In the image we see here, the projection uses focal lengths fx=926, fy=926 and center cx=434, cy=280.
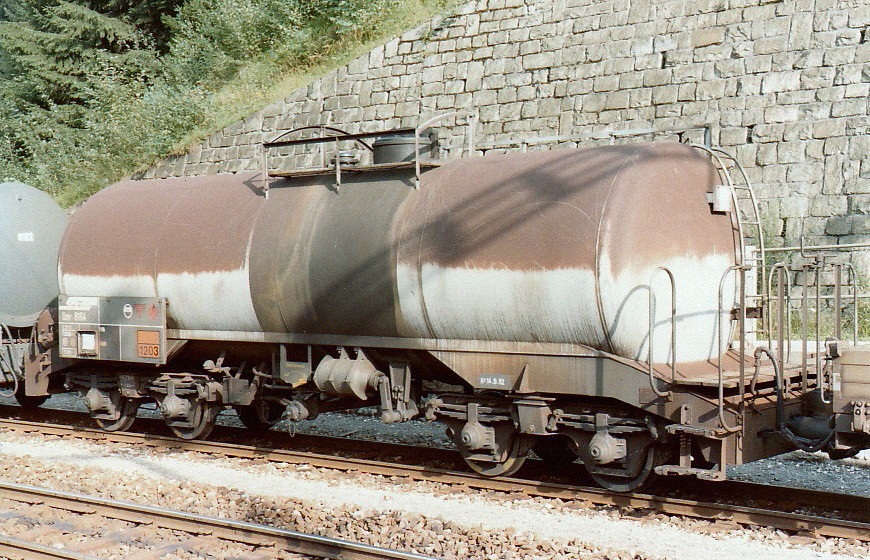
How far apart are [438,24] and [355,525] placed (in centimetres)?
1491

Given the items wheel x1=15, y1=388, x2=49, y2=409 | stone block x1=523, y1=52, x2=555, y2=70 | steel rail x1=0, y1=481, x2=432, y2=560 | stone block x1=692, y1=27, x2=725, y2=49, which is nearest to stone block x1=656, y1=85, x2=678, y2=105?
stone block x1=692, y1=27, x2=725, y2=49

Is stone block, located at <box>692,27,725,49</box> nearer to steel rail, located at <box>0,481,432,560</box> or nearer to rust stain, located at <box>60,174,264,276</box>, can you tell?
rust stain, located at <box>60,174,264,276</box>

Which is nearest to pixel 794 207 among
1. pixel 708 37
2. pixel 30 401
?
pixel 708 37

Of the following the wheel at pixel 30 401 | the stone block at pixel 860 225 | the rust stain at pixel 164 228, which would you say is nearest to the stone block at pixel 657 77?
the stone block at pixel 860 225

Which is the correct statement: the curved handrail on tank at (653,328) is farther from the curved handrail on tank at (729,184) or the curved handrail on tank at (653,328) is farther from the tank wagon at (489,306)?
the curved handrail on tank at (729,184)

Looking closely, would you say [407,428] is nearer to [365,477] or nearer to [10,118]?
[365,477]

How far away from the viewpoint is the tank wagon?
771cm

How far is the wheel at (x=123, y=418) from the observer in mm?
11773

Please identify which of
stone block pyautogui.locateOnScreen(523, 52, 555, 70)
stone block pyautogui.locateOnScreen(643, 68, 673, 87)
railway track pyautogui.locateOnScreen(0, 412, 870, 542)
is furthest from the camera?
stone block pyautogui.locateOnScreen(523, 52, 555, 70)

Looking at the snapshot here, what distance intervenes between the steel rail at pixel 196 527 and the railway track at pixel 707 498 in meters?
2.41

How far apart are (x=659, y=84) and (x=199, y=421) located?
33.3 ft

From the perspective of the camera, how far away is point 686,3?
16.7 m

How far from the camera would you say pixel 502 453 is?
879cm

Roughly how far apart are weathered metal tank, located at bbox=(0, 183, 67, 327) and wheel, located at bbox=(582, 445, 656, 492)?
845 cm
